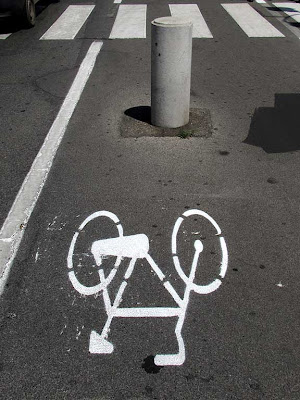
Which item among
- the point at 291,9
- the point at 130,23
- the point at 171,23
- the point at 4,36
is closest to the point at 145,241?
the point at 171,23

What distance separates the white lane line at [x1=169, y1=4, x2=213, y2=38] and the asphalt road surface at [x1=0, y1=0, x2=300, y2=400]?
295 centimetres

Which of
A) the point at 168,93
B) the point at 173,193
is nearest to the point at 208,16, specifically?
the point at 168,93

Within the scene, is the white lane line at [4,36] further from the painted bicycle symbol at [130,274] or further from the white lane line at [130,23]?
the painted bicycle symbol at [130,274]

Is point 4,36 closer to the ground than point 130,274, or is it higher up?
closer to the ground

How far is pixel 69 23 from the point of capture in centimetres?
1168

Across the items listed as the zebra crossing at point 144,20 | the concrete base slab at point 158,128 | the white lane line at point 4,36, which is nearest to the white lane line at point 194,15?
the zebra crossing at point 144,20

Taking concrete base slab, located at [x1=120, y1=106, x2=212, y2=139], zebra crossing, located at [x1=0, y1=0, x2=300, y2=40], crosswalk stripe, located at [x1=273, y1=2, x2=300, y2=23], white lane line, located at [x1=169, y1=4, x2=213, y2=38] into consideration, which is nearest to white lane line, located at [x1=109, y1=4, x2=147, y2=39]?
zebra crossing, located at [x1=0, y1=0, x2=300, y2=40]

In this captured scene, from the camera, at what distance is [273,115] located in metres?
6.82

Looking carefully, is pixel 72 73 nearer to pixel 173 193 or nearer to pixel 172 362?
pixel 173 193

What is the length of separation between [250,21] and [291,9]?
1.87m

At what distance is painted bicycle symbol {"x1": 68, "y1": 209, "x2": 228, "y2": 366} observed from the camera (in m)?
3.33

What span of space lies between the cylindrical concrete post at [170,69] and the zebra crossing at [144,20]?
5062 millimetres

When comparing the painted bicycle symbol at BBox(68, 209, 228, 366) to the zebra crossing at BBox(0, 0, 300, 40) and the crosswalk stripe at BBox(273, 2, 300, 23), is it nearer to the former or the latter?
the zebra crossing at BBox(0, 0, 300, 40)

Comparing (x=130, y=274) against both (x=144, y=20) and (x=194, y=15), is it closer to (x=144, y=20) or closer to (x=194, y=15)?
(x=144, y=20)
